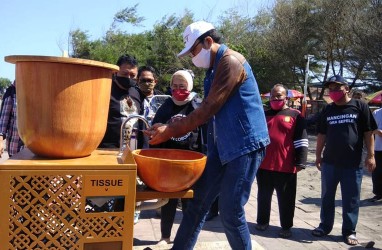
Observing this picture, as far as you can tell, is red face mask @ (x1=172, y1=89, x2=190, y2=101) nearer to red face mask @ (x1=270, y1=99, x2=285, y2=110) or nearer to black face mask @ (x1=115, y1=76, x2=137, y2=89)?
black face mask @ (x1=115, y1=76, x2=137, y2=89)

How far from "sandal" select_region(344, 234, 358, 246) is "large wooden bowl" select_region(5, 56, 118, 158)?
3.19 metres

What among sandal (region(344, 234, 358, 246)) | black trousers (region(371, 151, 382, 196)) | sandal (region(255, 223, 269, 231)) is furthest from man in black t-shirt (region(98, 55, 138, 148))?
black trousers (region(371, 151, 382, 196))

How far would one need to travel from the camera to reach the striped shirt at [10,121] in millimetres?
3664

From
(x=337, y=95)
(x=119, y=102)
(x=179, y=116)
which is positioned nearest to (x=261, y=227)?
(x=337, y=95)

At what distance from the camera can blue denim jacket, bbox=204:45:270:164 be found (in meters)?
2.35

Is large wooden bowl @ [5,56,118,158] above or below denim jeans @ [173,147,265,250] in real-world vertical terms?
above

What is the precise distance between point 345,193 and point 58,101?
3.33 m

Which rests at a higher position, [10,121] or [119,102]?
[119,102]

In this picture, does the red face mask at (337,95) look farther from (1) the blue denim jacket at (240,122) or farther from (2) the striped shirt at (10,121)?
(2) the striped shirt at (10,121)

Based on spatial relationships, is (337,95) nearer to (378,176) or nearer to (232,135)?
(232,135)

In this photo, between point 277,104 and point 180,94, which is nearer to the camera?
point 180,94

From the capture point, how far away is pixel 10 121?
3738 millimetres

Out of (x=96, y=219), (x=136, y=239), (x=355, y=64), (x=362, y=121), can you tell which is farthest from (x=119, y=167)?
(x=355, y=64)

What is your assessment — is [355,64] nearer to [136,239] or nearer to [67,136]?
[136,239]
